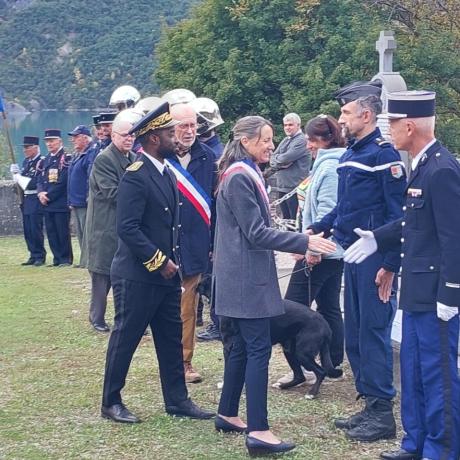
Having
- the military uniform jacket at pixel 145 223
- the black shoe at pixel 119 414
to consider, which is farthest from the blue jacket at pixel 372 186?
the black shoe at pixel 119 414

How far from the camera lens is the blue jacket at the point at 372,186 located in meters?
5.60

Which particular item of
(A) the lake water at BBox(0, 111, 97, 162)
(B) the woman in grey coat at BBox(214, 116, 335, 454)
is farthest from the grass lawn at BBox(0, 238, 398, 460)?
(A) the lake water at BBox(0, 111, 97, 162)

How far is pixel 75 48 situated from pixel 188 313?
42320mm

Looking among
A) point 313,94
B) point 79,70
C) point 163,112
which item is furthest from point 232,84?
point 79,70

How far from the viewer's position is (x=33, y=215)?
14.6 metres

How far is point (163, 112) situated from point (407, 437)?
7.85 ft

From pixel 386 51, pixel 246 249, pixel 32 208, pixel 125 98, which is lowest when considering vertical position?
pixel 32 208

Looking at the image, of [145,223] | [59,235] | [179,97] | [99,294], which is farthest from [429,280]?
[59,235]

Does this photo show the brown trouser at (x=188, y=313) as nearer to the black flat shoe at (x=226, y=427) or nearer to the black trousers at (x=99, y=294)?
the black flat shoe at (x=226, y=427)

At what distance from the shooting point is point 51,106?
46.3 metres

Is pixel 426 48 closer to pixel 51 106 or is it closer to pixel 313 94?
pixel 313 94

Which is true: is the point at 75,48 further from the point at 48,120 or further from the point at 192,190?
the point at 192,190

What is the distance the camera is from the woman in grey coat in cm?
548

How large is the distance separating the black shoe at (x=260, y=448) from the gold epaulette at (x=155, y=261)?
3.82 feet
